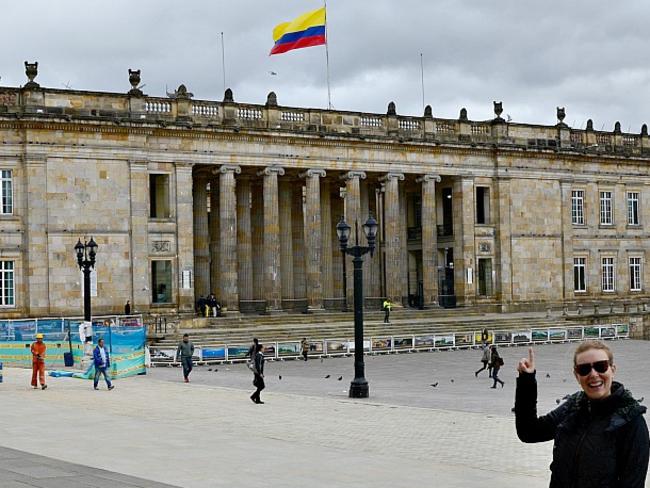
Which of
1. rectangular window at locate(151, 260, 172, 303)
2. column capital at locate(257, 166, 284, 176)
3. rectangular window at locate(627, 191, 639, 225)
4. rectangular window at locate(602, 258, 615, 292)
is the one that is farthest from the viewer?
rectangular window at locate(627, 191, 639, 225)

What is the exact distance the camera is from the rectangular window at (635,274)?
66.4 metres

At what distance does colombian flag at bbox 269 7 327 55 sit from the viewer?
5200cm

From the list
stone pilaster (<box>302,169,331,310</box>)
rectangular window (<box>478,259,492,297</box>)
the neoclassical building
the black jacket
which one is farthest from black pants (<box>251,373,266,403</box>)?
rectangular window (<box>478,259,492,297</box>)

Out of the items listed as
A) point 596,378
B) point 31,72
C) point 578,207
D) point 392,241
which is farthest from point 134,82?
point 596,378

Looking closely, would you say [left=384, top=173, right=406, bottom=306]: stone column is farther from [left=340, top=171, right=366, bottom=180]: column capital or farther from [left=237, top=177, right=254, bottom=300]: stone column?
[left=237, top=177, right=254, bottom=300]: stone column

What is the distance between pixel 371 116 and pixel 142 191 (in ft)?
45.2

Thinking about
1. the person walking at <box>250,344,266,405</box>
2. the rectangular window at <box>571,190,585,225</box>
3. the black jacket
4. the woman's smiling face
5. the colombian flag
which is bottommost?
the person walking at <box>250,344,266,405</box>

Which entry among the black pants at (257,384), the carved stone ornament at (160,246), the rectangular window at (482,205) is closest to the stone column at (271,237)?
the carved stone ornament at (160,246)

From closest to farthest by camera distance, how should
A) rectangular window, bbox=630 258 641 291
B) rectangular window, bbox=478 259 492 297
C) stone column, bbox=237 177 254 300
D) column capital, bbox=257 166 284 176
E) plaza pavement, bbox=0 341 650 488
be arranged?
plaza pavement, bbox=0 341 650 488, column capital, bbox=257 166 284 176, stone column, bbox=237 177 254 300, rectangular window, bbox=478 259 492 297, rectangular window, bbox=630 258 641 291

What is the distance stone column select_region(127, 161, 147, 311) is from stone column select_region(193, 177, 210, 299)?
15.7ft

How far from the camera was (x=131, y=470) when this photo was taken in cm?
1391

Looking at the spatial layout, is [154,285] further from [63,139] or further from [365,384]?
[365,384]

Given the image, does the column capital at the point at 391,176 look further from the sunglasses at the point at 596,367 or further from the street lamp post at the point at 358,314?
the sunglasses at the point at 596,367

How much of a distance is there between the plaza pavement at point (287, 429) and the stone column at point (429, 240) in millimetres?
23480
